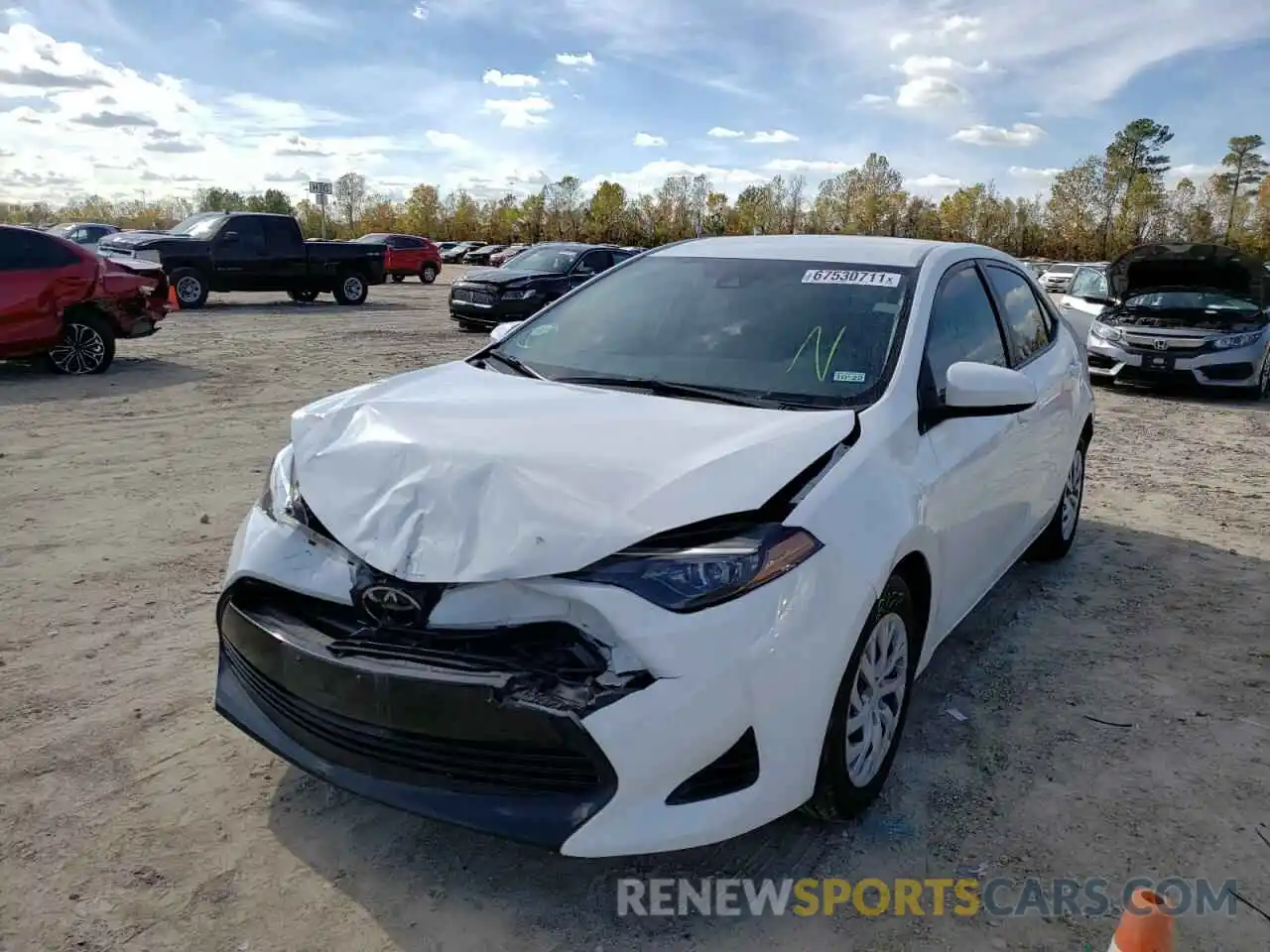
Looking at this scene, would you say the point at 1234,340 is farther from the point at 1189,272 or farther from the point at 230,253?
the point at 230,253

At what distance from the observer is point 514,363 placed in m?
3.68

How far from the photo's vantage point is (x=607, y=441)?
266 centimetres

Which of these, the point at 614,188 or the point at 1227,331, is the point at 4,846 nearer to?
the point at 1227,331

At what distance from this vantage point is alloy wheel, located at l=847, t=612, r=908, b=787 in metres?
2.67

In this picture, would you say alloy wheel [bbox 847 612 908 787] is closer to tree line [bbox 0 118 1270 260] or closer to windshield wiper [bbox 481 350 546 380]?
windshield wiper [bbox 481 350 546 380]

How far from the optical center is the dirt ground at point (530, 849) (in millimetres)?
2375

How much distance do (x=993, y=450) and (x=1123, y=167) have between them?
7751 centimetres

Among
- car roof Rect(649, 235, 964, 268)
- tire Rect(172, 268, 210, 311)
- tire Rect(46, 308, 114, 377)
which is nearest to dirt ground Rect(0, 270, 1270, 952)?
car roof Rect(649, 235, 964, 268)

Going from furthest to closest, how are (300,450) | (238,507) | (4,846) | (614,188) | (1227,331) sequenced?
1. (614,188)
2. (1227,331)
3. (238,507)
4. (300,450)
5. (4,846)

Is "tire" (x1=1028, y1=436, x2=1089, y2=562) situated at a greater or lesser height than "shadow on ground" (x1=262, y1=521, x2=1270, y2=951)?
greater

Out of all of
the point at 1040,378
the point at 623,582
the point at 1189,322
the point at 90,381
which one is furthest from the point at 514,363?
the point at 1189,322

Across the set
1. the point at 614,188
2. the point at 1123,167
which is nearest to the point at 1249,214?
the point at 1123,167

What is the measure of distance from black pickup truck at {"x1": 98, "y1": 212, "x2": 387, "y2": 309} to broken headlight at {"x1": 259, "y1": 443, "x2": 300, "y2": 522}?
652 inches

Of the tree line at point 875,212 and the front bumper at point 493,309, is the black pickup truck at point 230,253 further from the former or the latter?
the tree line at point 875,212
